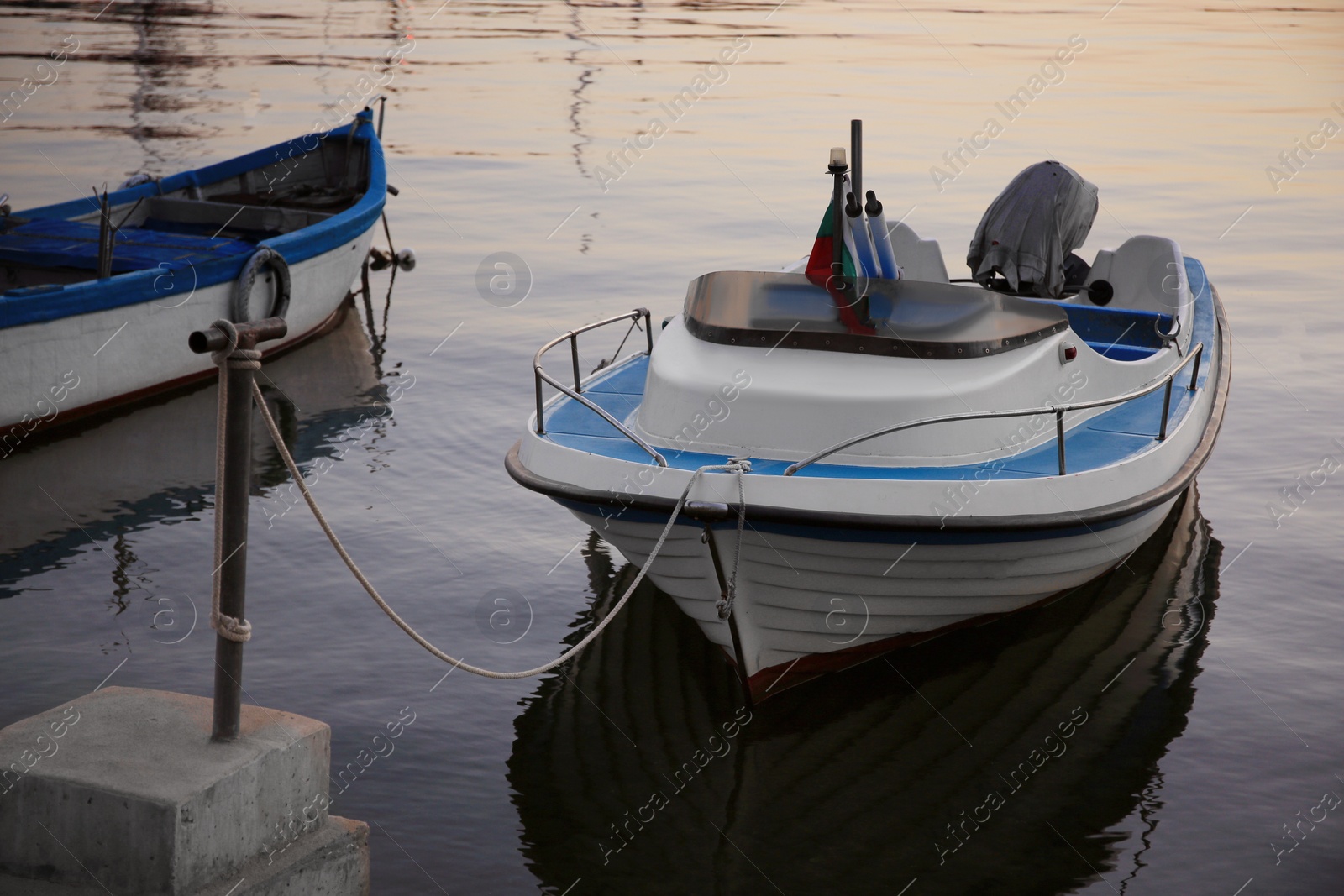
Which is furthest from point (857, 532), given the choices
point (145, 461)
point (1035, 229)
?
point (145, 461)

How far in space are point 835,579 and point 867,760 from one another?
2.86ft

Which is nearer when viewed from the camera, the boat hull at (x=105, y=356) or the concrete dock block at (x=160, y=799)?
the concrete dock block at (x=160, y=799)

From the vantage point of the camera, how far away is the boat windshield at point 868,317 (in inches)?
249

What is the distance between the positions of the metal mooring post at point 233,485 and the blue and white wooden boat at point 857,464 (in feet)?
7.08

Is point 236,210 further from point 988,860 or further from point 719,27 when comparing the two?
point 719,27

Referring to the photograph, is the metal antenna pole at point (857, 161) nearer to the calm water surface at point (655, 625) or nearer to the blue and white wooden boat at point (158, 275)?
the calm water surface at point (655, 625)

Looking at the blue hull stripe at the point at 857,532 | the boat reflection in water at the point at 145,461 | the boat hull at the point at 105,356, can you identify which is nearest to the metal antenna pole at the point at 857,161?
the blue hull stripe at the point at 857,532

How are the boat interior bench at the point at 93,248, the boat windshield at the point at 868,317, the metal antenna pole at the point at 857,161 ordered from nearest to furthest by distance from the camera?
the boat windshield at the point at 868,317 < the metal antenna pole at the point at 857,161 < the boat interior bench at the point at 93,248

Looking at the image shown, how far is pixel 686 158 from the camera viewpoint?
22.7 m

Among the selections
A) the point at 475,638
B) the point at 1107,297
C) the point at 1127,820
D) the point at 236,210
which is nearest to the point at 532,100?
the point at 236,210

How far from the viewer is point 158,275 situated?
34.1 ft

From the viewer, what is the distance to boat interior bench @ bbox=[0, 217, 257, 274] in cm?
1082

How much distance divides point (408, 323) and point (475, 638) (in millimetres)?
6786

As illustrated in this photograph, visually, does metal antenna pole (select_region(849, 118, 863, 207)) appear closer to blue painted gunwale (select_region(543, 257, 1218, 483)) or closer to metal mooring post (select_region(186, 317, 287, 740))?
blue painted gunwale (select_region(543, 257, 1218, 483))
